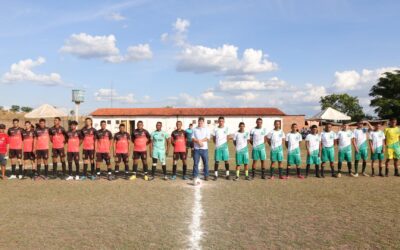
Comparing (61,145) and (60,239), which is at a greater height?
(61,145)

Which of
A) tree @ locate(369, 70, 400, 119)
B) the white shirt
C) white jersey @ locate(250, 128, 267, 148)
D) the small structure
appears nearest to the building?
tree @ locate(369, 70, 400, 119)

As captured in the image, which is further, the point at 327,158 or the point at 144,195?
the point at 327,158

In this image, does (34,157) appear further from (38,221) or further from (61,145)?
(38,221)

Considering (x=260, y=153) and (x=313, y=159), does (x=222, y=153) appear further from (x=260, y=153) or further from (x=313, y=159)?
(x=313, y=159)

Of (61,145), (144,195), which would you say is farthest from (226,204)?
(61,145)

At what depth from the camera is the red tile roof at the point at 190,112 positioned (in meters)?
57.5

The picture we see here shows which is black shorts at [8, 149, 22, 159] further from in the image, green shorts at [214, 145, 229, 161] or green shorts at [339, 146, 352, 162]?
green shorts at [339, 146, 352, 162]

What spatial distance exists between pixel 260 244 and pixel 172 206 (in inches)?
118

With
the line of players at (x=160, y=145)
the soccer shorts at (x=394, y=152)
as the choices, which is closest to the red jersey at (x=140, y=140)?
the line of players at (x=160, y=145)

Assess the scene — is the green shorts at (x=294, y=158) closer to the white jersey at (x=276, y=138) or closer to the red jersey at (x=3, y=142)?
the white jersey at (x=276, y=138)

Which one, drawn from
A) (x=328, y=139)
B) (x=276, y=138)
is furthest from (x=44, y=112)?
(x=328, y=139)

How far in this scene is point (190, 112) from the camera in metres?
59.2

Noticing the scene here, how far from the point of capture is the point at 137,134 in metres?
12.3

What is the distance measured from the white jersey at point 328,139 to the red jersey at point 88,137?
746 cm
